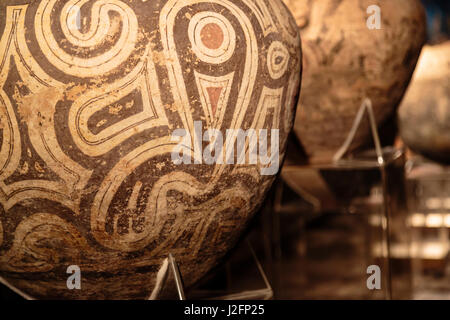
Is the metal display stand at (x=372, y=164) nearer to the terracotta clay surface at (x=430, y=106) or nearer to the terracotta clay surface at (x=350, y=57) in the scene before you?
the terracotta clay surface at (x=350, y=57)

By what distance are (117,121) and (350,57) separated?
1190mm

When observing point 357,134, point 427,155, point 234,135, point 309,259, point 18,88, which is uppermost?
point 18,88

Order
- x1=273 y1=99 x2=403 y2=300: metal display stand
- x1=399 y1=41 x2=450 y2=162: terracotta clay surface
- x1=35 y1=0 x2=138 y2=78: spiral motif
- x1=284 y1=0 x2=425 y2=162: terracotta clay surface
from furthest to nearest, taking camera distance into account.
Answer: x1=399 y1=41 x2=450 y2=162: terracotta clay surface
x1=284 y1=0 x2=425 y2=162: terracotta clay surface
x1=273 y1=99 x2=403 y2=300: metal display stand
x1=35 y1=0 x2=138 y2=78: spiral motif

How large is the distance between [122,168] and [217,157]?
0.20 meters

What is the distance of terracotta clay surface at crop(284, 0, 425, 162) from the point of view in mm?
2066

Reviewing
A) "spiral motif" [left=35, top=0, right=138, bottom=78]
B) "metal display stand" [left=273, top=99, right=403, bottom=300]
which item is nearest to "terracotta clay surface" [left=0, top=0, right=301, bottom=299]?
"spiral motif" [left=35, top=0, right=138, bottom=78]

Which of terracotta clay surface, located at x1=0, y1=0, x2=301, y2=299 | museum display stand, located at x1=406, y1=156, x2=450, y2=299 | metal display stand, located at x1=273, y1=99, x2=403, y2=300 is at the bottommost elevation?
museum display stand, located at x1=406, y1=156, x2=450, y2=299

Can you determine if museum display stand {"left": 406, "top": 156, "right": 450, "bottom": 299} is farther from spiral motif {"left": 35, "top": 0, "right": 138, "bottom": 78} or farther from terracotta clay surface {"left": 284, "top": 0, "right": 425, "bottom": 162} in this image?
spiral motif {"left": 35, "top": 0, "right": 138, "bottom": 78}

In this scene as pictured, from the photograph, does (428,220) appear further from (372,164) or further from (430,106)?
(372,164)

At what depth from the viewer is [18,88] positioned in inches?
45.4

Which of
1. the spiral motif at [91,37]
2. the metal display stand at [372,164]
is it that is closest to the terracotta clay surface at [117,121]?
the spiral motif at [91,37]

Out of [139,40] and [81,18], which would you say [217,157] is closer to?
[139,40]

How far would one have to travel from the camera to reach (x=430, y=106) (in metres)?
2.86

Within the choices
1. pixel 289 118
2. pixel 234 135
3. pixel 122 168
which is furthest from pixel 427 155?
pixel 122 168
